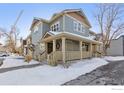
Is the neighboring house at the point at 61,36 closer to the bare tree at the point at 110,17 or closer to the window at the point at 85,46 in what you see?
the bare tree at the point at 110,17

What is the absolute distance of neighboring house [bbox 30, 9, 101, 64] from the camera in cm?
622

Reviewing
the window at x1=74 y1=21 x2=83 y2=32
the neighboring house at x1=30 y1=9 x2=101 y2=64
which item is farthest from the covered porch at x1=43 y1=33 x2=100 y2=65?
the window at x1=74 y1=21 x2=83 y2=32

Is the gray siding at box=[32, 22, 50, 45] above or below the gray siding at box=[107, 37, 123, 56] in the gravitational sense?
above

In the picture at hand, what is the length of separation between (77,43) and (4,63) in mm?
3298

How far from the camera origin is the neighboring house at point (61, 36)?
20.4ft

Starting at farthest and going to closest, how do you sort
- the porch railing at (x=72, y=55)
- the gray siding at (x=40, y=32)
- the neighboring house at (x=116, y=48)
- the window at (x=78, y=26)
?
the neighboring house at (x=116, y=48), the gray siding at (x=40, y=32), the window at (x=78, y=26), the porch railing at (x=72, y=55)

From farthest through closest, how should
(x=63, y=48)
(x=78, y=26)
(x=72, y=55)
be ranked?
(x=78, y=26) → (x=72, y=55) → (x=63, y=48)

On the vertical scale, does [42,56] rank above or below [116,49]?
below

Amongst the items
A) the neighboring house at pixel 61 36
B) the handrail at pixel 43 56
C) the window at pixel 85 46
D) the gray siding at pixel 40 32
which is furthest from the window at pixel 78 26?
the handrail at pixel 43 56

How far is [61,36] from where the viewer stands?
6.22 meters

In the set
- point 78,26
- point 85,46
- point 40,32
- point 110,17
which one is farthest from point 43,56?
point 110,17

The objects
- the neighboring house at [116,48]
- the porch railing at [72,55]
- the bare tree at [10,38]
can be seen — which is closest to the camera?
the bare tree at [10,38]

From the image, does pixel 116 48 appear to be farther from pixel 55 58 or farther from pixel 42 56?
pixel 55 58

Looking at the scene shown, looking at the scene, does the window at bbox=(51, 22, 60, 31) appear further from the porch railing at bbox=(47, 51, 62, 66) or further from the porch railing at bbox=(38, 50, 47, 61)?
the porch railing at bbox=(38, 50, 47, 61)
